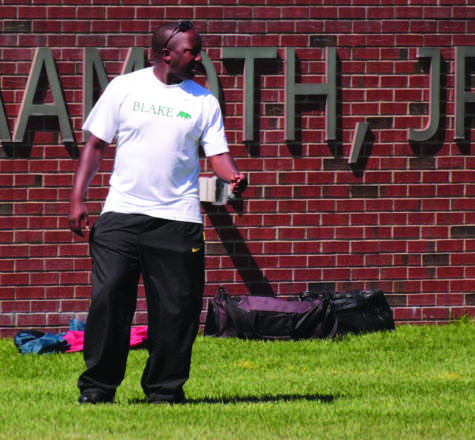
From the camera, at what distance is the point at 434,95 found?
33.1 feet

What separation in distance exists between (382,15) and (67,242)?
354 centimetres

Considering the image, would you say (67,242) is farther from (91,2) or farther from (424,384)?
(424,384)

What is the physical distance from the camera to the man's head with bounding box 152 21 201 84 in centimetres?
575

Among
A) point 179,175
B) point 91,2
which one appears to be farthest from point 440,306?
point 179,175

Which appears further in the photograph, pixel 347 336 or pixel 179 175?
pixel 347 336

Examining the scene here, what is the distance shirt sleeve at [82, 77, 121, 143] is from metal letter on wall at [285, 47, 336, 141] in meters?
4.29

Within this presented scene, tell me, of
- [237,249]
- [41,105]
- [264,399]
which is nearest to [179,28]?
[264,399]

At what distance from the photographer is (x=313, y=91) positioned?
9984mm

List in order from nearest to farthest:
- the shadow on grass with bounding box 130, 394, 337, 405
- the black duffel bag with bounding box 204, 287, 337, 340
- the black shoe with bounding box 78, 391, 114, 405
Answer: the black shoe with bounding box 78, 391, 114, 405, the shadow on grass with bounding box 130, 394, 337, 405, the black duffel bag with bounding box 204, 287, 337, 340

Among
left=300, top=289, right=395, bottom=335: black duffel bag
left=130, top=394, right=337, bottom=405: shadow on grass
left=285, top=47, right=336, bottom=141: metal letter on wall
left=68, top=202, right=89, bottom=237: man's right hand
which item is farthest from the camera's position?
left=285, top=47, right=336, bottom=141: metal letter on wall

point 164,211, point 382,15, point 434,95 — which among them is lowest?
point 164,211

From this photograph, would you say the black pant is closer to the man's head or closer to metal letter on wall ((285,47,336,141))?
the man's head

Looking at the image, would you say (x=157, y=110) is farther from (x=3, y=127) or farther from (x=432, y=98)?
(x=432, y=98)

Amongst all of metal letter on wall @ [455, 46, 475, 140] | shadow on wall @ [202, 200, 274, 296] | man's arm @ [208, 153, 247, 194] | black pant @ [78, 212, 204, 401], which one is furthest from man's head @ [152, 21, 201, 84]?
metal letter on wall @ [455, 46, 475, 140]
